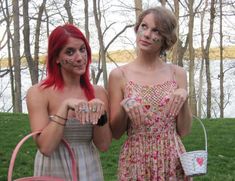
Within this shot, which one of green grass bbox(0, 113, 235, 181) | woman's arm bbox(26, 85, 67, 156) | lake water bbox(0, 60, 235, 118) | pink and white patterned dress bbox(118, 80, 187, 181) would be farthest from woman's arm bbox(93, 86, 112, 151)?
lake water bbox(0, 60, 235, 118)

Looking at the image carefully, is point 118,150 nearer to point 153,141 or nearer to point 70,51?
point 153,141

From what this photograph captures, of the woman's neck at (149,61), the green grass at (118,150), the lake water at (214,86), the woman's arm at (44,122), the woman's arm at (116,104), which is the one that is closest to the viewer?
the woman's arm at (44,122)

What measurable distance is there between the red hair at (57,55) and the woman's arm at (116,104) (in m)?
0.12

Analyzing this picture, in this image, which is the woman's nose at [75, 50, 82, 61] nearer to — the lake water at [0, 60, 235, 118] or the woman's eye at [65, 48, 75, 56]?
the woman's eye at [65, 48, 75, 56]

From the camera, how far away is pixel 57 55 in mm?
2248

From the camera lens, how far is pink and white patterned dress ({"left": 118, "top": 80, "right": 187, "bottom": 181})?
2.37 metres

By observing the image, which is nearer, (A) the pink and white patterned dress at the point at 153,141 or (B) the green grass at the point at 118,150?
(A) the pink and white patterned dress at the point at 153,141

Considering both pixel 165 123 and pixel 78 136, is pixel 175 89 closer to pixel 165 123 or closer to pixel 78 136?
pixel 165 123

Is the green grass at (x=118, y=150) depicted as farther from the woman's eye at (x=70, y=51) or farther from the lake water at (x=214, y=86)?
the lake water at (x=214, y=86)

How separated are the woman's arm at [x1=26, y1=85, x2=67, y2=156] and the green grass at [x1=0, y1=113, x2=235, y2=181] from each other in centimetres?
346

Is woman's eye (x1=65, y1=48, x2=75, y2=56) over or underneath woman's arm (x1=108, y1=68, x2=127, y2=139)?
over

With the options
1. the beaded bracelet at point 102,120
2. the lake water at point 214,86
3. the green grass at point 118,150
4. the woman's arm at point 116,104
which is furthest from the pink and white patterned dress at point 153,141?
the lake water at point 214,86

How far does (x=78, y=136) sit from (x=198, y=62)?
109ft

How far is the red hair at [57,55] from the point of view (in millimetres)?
2219
